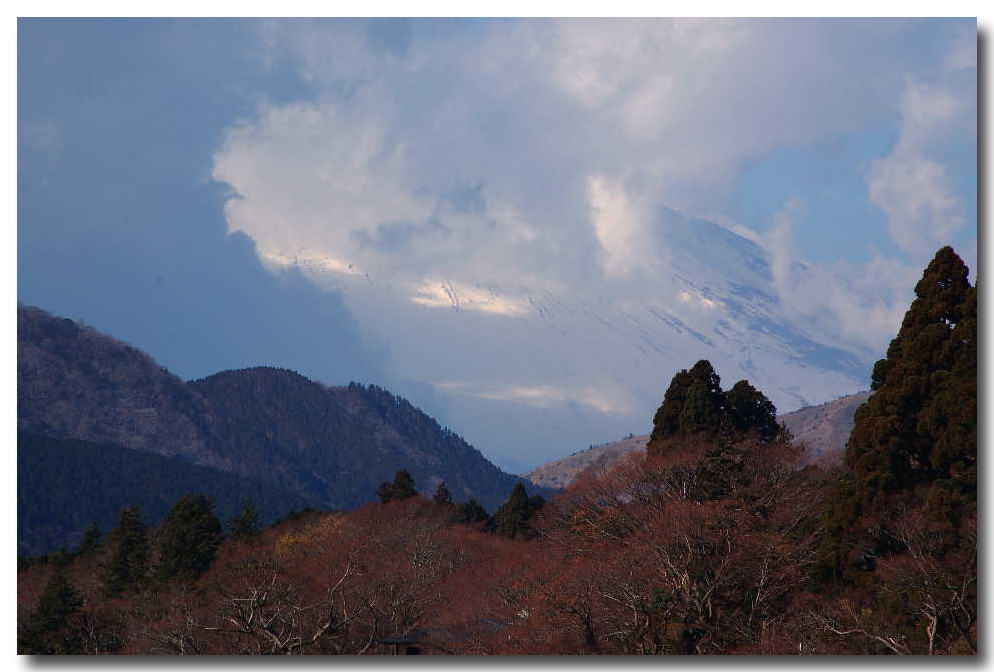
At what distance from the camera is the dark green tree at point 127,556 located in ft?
105

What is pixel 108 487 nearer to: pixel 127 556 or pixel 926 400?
pixel 127 556

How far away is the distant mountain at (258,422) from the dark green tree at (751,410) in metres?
89.0

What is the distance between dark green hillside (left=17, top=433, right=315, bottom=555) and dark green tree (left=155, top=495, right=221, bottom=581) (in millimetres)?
40890

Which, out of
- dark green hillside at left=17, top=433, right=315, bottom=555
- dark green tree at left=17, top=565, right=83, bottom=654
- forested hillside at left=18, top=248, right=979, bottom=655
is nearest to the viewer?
forested hillside at left=18, top=248, right=979, bottom=655

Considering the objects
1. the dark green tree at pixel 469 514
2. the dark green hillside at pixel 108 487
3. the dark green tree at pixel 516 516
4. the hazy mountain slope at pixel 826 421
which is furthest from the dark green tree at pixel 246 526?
the hazy mountain slope at pixel 826 421

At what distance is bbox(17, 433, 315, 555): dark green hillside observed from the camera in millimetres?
77125

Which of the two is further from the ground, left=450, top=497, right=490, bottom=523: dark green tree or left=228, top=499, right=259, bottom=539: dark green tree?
left=450, top=497, right=490, bottom=523: dark green tree

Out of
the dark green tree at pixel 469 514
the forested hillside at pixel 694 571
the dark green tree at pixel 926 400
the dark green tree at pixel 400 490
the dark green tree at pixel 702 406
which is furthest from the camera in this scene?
the dark green tree at pixel 400 490

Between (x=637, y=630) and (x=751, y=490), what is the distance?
26.4 feet

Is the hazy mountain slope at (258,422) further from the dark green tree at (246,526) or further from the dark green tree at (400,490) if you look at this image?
the dark green tree at (246,526)

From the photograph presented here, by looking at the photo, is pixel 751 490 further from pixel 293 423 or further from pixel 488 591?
pixel 293 423

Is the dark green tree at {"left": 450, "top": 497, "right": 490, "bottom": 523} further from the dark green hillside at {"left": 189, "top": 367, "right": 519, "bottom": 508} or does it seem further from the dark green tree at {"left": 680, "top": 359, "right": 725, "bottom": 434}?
the dark green hillside at {"left": 189, "top": 367, "right": 519, "bottom": 508}

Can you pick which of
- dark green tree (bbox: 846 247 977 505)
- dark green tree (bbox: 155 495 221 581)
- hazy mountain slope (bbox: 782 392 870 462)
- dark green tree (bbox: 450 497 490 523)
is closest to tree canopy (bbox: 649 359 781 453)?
dark green tree (bbox: 846 247 977 505)
